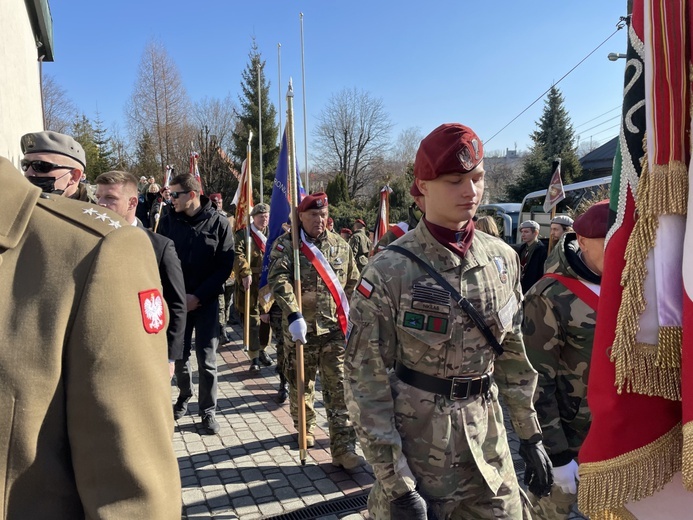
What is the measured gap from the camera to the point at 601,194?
7.71m

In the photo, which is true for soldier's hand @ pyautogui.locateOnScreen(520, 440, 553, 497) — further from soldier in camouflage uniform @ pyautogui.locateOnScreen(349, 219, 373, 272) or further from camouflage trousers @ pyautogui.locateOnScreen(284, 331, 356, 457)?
soldier in camouflage uniform @ pyautogui.locateOnScreen(349, 219, 373, 272)

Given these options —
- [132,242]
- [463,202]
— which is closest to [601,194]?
[463,202]

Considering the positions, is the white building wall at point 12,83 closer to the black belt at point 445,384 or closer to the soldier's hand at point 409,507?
the black belt at point 445,384

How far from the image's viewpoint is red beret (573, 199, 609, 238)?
2.63m

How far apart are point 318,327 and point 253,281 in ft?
11.2

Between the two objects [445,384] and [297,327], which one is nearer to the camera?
[445,384]

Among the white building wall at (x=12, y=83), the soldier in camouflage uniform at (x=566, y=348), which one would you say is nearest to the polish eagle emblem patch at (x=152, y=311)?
the soldier in camouflage uniform at (x=566, y=348)

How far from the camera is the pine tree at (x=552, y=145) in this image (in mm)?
33094

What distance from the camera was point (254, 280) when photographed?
26.3ft

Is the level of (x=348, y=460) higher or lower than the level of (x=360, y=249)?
lower

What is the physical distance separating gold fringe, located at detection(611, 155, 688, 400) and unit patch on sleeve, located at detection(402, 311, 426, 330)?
90cm

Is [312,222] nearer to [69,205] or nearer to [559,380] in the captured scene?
[559,380]

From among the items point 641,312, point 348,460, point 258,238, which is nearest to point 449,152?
point 641,312

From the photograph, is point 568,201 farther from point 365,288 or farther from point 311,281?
point 365,288
